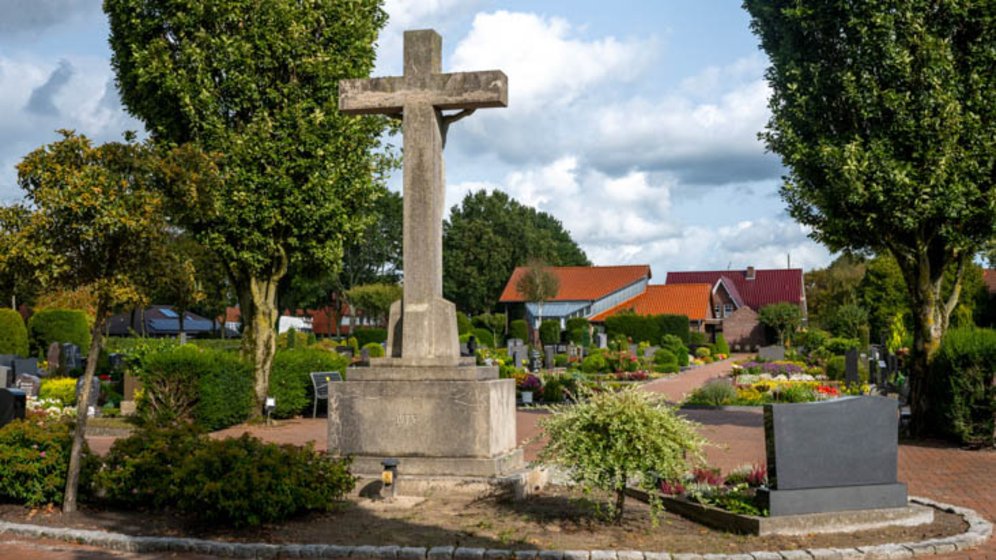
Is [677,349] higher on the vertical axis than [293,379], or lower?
higher

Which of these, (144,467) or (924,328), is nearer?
(144,467)

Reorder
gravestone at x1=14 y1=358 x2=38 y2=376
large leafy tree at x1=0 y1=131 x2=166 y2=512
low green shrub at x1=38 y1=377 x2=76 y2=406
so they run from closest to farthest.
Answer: large leafy tree at x1=0 y1=131 x2=166 y2=512
low green shrub at x1=38 y1=377 x2=76 y2=406
gravestone at x1=14 y1=358 x2=38 y2=376

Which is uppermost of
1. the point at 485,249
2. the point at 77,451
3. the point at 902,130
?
the point at 485,249

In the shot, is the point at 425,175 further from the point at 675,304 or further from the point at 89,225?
the point at 675,304

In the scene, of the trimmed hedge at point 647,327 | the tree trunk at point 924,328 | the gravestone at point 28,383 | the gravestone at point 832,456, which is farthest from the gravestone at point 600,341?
the gravestone at point 832,456

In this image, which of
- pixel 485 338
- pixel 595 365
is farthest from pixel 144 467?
pixel 485 338

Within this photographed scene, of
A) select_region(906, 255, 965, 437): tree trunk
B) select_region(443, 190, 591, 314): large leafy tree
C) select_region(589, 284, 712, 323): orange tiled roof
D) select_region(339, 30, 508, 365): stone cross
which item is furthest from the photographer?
select_region(443, 190, 591, 314): large leafy tree

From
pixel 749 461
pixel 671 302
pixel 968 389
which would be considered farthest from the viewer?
pixel 671 302

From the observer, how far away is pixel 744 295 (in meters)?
74.1

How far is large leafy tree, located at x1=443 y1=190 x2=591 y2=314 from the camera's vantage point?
241 feet

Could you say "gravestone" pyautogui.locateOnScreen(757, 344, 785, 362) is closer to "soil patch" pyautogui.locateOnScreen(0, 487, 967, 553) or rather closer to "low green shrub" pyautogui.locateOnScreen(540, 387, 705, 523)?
"soil patch" pyautogui.locateOnScreen(0, 487, 967, 553)

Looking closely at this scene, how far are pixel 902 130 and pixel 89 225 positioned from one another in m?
12.4

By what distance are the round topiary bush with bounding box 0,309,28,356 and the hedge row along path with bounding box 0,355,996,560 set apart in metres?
18.0

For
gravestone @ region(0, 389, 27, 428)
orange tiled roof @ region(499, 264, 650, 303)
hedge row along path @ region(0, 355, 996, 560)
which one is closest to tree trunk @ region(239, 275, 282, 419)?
hedge row along path @ region(0, 355, 996, 560)
